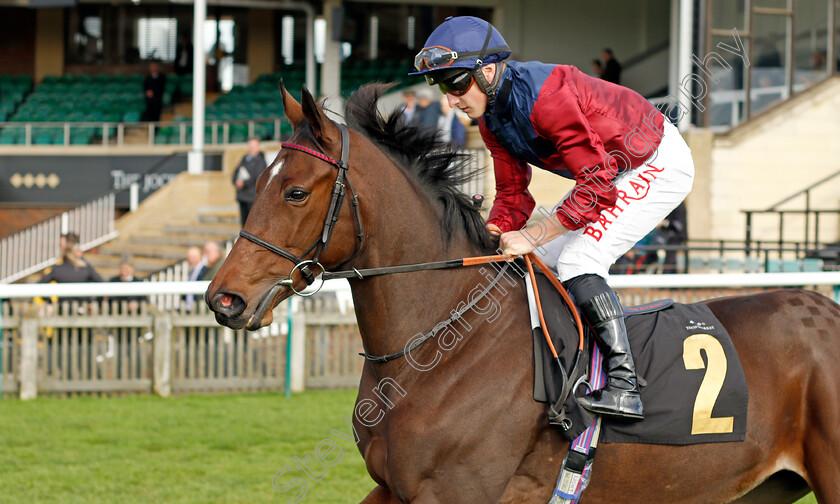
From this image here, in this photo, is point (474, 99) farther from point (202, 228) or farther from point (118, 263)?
point (118, 263)

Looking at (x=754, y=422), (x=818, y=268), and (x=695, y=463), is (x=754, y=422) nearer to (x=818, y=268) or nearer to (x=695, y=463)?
(x=695, y=463)

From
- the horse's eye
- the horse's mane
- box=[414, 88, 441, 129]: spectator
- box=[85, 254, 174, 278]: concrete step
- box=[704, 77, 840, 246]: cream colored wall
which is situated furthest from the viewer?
box=[85, 254, 174, 278]: concrete step

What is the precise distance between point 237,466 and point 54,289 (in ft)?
8.30

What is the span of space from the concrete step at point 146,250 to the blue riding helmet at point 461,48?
10.8 m

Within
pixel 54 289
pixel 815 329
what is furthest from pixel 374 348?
pixel 54 289

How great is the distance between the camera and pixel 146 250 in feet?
45.7

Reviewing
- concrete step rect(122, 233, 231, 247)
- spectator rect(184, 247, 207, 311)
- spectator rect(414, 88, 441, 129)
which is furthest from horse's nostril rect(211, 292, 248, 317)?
concrete step rect(122, 233, 231, 247)

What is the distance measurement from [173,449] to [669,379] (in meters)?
3.79

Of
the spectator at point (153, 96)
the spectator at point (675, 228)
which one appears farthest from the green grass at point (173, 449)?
the spectator at point (153, 96)

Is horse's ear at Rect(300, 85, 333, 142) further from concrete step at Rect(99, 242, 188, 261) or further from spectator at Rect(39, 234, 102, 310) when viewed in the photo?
concrete step at Rect(99, 242, 188, 261)

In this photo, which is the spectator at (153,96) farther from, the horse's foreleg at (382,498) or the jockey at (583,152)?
the horse's foreleg at (382,498)

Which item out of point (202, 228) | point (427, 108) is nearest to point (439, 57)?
point (427, 108)

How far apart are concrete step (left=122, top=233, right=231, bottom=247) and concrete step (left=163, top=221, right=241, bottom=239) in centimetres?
7

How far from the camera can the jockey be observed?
2.91m
